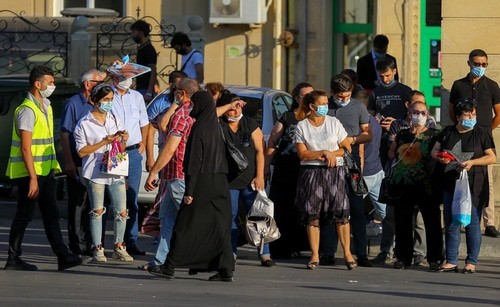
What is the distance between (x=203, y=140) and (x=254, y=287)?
4.38 ft

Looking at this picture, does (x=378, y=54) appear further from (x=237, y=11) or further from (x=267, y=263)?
(x=237, y=11)

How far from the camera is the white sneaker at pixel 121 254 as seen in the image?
615 inches

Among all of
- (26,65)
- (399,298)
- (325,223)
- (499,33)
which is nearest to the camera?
(399,298)

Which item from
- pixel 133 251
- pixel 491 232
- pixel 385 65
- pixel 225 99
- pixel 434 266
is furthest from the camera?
pixel 491 232

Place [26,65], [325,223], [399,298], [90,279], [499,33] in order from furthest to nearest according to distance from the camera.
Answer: [26,65] < [499,33] < [325,223] < [90,279] < [399,298]

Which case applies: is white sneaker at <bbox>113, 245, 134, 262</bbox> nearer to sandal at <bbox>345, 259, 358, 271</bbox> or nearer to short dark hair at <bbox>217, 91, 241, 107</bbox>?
short dark hair at <bbox>217, 91, 241, 107</bbox>

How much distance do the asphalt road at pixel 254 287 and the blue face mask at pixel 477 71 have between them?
1928 mm

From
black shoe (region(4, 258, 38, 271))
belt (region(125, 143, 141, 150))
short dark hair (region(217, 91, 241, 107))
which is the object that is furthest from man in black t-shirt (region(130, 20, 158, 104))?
black shoe (region(4, 258, 38, 271))

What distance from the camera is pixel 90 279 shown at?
14508 millimetres

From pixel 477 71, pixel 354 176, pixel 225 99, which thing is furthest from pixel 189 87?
pixel 477 71

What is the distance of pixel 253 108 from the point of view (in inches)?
728

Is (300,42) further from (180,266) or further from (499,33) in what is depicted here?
(180,266)

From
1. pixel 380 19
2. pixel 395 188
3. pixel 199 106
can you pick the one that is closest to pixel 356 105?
pixel 395 188

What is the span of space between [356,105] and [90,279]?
10.7ft
